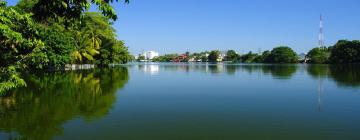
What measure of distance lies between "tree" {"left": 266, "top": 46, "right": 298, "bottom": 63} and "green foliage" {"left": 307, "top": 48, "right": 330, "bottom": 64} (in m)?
10.5

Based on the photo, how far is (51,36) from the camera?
4538 centimetres

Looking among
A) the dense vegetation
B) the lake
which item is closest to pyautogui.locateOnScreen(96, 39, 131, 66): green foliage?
the dense vegetation

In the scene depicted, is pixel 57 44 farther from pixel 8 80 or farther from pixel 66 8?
pixel 66 8

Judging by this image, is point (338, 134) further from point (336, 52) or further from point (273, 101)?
point (336, 52)

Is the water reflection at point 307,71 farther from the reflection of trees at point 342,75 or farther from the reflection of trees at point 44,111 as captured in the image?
the reflection of trees at point 44,111

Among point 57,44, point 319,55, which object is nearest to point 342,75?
point 57,44

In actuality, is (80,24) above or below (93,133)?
above

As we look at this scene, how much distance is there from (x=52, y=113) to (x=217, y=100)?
8.91 meters

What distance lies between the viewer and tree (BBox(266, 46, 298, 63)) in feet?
565

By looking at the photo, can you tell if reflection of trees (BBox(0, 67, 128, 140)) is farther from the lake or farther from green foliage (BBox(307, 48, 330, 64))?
green foliage (BBox(307, 48, 330, 64))

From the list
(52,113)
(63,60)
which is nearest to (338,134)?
(52,113)

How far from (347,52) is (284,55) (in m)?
52.3

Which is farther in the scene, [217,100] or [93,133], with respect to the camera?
[217,100]

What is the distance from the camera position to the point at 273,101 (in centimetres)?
2064
